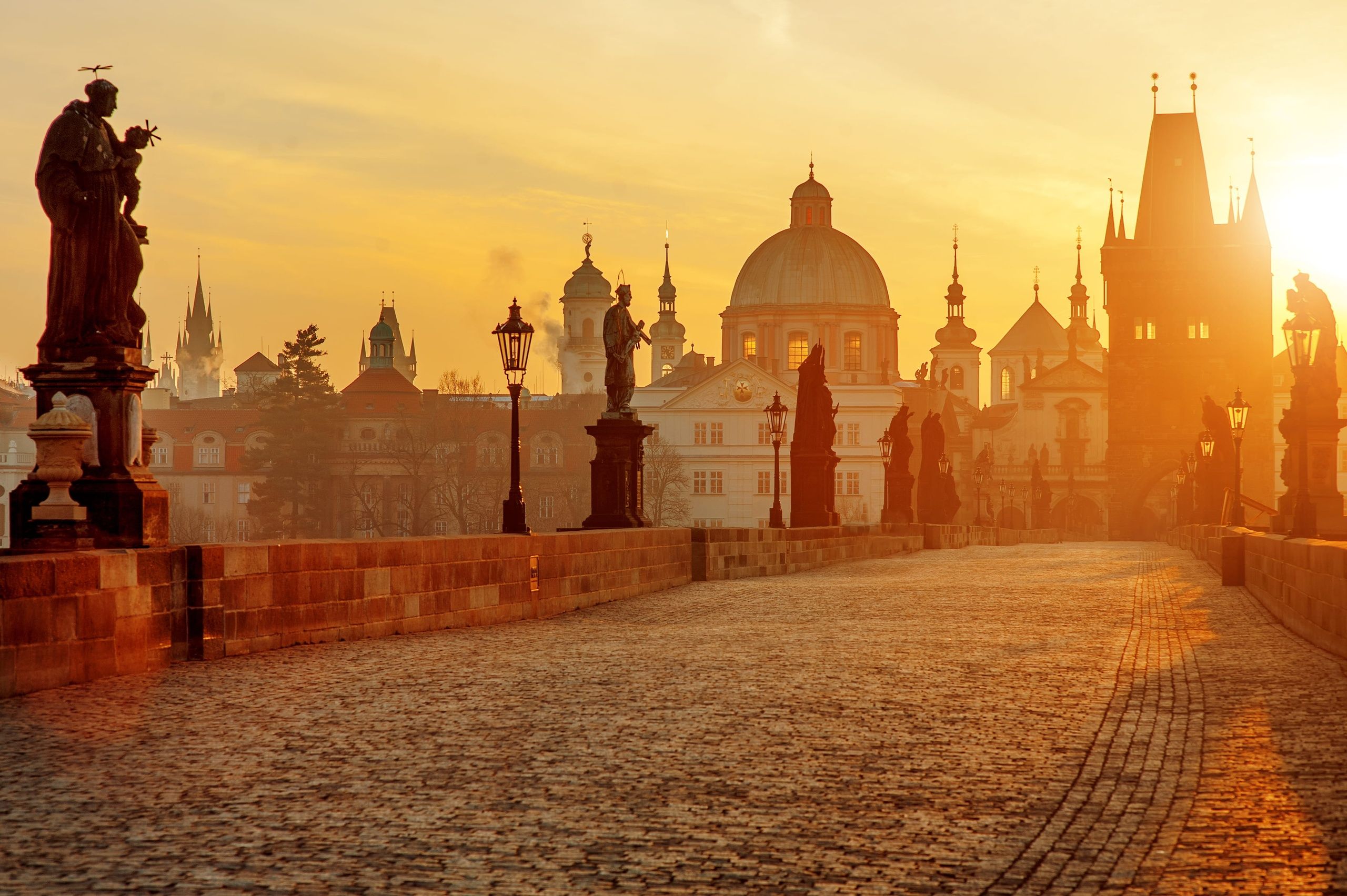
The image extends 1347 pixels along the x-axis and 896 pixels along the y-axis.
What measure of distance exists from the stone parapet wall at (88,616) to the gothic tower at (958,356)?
154 m

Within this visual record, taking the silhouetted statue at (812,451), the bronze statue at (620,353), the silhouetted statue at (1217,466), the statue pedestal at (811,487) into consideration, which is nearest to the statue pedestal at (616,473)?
the bronze statue at (620,353)

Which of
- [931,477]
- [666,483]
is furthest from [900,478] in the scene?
[666,483]

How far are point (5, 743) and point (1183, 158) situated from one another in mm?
102093

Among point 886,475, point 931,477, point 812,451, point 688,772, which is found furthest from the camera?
point 931,477

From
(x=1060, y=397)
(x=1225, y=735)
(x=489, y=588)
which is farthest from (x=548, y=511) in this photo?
(x=1225, y=735)

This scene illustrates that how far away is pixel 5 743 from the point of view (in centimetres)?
817

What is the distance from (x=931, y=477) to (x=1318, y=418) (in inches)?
782

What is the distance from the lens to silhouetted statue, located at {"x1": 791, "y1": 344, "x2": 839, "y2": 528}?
3662 cm

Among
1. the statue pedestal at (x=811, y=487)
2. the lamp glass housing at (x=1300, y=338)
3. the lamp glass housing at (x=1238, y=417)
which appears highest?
the lamp glass housing at (x=1300, y=338)

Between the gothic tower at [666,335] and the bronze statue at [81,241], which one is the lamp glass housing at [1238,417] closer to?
the bronze statue at [81,241]

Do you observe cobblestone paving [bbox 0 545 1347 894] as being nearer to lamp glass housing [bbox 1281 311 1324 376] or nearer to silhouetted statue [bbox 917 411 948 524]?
lamp glass housing [bbox 1281 311 1324 376]

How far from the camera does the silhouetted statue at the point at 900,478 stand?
49.3 meters

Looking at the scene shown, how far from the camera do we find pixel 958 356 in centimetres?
16400

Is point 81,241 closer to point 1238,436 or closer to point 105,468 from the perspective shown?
point 105,468
